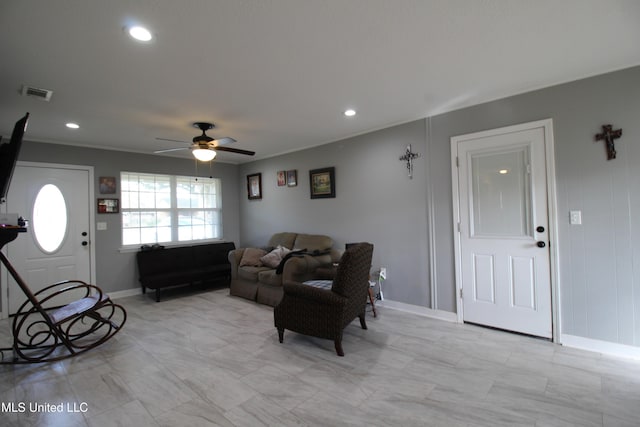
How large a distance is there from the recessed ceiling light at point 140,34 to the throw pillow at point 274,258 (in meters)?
3.23

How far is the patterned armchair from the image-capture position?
8.80 feet

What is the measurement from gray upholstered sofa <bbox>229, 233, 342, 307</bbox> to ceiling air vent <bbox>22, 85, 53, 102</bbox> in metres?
2.91

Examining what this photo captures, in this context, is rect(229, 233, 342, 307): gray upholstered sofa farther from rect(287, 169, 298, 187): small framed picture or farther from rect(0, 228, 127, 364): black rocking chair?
rect(0, 228, 127, 364): black rocking chair

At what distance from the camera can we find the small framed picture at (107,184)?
476 cm

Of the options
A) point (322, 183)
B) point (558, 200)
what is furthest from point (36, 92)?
point (558, 200)

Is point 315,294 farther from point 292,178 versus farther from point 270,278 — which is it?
point 292,178

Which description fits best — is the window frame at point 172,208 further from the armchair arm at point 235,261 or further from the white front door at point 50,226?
the armchair arm at point 235,261

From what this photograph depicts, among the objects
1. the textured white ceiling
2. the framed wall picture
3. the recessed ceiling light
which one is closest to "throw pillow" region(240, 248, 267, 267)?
the framed wall picture

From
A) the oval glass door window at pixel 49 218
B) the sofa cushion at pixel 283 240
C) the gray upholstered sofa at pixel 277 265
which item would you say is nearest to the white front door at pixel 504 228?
the gray upholstered sofa at pixel 277 265

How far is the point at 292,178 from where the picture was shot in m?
5.34

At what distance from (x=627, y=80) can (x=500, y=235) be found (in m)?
1.62

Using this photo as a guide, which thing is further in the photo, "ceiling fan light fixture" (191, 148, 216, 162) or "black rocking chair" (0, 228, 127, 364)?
"ceiling fan light fixture" (191, 148, 216, 162)

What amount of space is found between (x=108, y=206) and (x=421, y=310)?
194 inches

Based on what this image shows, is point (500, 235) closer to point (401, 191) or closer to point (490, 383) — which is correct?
point (401, 191)
